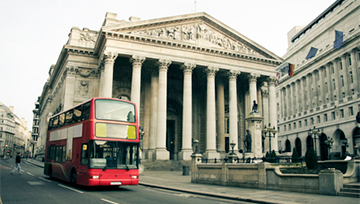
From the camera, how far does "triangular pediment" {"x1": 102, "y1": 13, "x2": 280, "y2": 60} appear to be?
1497 inches

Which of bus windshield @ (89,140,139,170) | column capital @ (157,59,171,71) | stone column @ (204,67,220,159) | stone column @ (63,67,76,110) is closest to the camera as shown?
bus windshield @ (89,140,139,170)

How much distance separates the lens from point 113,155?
52.2ft

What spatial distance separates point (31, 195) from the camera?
13.8 metres

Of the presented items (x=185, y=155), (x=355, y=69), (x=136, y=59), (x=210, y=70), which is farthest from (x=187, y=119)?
(x=355, y=69)

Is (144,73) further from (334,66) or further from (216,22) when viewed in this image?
(334,66)

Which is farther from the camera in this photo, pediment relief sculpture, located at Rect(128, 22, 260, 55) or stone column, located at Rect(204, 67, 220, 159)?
stone column, located at Rect(204, 67, 220, 159)

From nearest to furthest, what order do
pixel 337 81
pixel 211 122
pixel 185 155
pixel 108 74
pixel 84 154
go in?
pixel 84 154 → pixel 108 74 → pixel 185 155 → pixel 211 122 → pixel 337 81

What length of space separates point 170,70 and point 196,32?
29.0ft

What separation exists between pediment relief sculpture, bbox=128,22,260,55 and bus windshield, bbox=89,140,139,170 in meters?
24.1

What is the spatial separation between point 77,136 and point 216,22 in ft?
101

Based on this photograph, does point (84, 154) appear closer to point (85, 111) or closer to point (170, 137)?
point (85, 111)

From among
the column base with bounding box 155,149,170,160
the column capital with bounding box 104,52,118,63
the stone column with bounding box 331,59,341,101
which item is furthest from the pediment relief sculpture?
the stone column with bounding box 331,59,341,101

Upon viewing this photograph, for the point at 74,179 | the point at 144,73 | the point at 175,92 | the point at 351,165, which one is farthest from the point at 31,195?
the point at 175,92

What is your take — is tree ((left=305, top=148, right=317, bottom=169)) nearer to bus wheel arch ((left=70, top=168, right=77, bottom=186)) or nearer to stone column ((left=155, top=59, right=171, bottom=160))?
bus wheel arch ((left=70, top=168, right=77, bottom=186))
